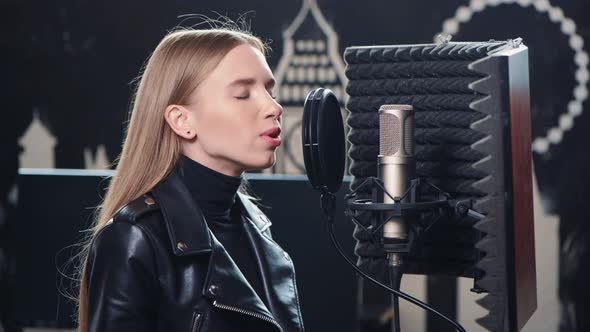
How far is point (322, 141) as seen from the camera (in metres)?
1.29

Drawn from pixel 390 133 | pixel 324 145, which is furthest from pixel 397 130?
pixel 324 145

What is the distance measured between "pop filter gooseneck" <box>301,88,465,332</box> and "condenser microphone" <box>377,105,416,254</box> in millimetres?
67

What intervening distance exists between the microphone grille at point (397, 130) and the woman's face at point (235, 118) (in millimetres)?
168

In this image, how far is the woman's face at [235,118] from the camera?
4.40ft

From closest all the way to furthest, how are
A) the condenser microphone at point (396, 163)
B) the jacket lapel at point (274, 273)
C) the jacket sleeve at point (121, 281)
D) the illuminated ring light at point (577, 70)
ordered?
the jacket sleeve at point (121, 281), the condenser microphone at point (396, 163), the jacket lapel at point (274, 273), the illuminated ring light at point (577, 70)

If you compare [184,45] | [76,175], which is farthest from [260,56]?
[76,175]

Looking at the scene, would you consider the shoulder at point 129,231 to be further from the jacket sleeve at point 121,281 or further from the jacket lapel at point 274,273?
the jacket lapel at point 274,273

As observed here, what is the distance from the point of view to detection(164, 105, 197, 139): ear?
137 cm

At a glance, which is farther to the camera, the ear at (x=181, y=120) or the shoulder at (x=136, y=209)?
the ear at (x=181, y=120)

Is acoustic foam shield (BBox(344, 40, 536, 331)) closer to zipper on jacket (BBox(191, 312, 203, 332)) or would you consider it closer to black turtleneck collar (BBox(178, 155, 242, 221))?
black turtleneck collar (BBox(178, 155, 242, 221))

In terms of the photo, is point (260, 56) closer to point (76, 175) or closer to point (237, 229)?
point (237, 229)

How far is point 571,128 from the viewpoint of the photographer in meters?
2.87

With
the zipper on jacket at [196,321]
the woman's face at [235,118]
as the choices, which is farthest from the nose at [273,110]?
the zipper on jacket at [196,321]

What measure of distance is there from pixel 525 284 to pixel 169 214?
0.56m
